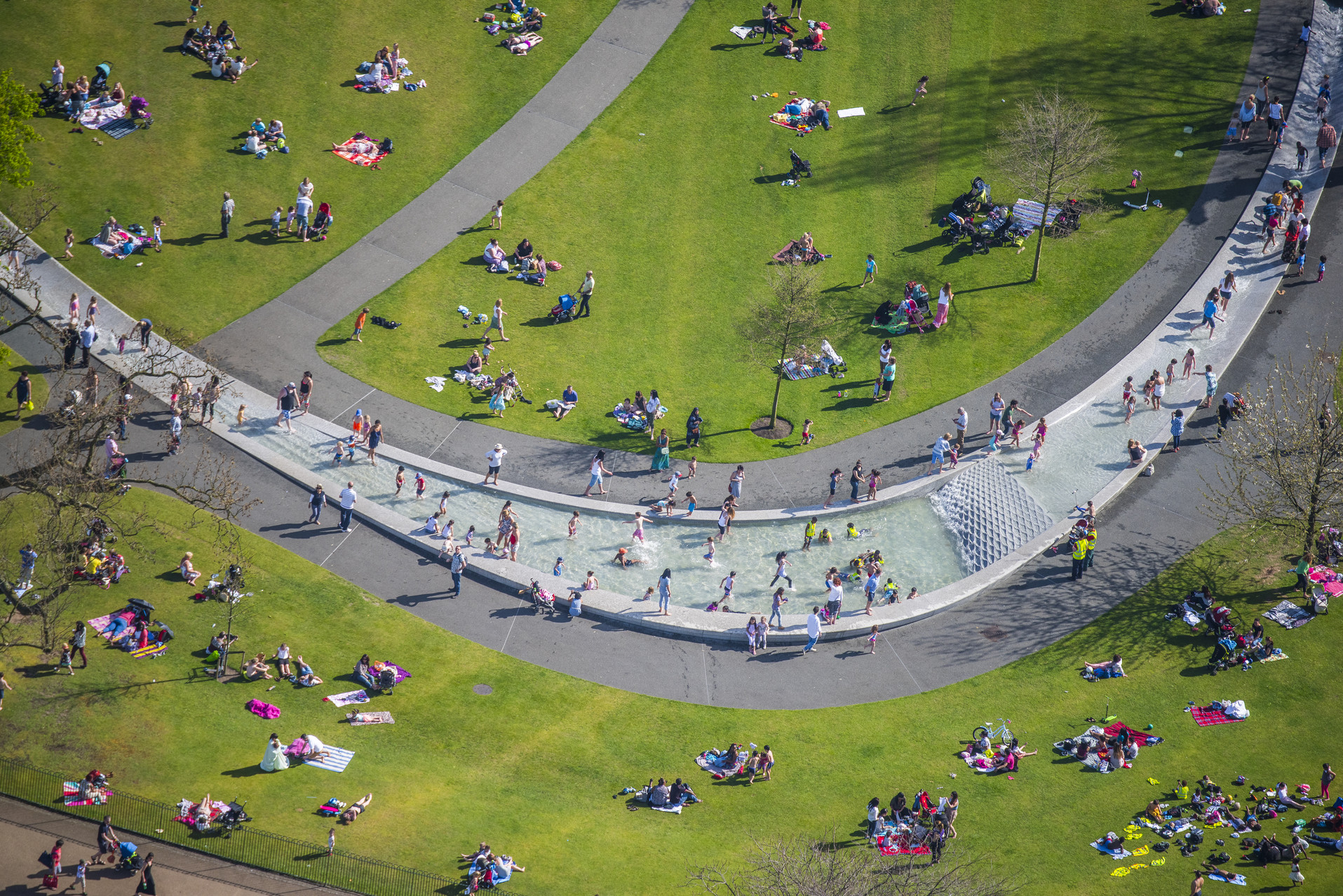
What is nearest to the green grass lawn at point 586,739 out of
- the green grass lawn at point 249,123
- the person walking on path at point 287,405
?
the person walking on path at point 287,405

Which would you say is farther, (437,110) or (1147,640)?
(437,110)

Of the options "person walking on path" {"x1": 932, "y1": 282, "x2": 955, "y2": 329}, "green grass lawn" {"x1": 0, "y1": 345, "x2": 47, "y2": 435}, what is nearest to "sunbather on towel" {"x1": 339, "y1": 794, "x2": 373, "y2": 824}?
"green grass lawn" {"x1": 0, "y1": 345, "x2": 47, "y2": 435}

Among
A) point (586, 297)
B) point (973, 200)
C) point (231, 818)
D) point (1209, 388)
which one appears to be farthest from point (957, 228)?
point (231, 818)

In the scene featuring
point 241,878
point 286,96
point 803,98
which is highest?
point 803,98

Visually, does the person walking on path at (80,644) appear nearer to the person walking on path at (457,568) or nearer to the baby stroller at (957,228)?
the person walking on path at (457,568)

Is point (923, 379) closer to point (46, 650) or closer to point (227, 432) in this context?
point (227, 432)

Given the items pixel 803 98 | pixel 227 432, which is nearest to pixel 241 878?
pixel 227 432
